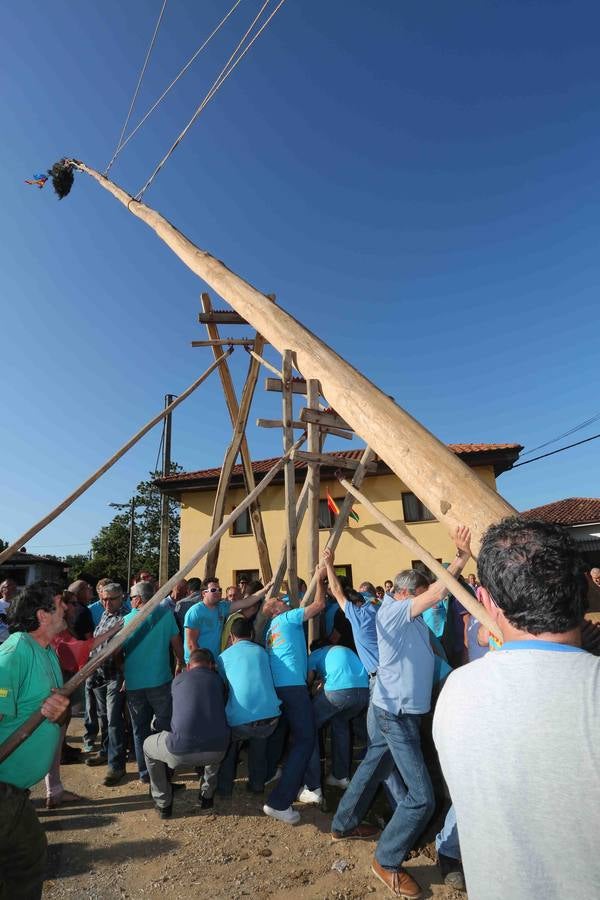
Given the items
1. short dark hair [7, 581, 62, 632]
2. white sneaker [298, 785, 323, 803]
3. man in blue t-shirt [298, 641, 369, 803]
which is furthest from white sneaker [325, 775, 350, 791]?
short dark hair [7, 581, 62, 632]

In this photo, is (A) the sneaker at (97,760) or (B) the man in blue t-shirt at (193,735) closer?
(B) the man in blue t-shirt at (193,735)

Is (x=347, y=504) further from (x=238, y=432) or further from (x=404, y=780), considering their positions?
(x=404, y=780)

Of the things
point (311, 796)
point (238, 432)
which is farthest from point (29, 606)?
point (238, 432)

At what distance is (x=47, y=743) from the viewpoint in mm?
2598

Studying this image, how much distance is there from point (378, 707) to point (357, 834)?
3.82 feet

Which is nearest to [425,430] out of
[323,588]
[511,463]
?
[323,588]

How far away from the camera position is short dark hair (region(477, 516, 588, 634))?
1.13 metres

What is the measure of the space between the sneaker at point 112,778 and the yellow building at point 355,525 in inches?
421

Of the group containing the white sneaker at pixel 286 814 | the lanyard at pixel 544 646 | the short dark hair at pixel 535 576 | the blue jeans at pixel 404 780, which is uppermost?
the short dark hair at pixel 535 576

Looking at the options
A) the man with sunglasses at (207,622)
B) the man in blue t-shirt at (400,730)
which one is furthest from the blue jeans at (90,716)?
the man in blue t-shirt at (400,730)

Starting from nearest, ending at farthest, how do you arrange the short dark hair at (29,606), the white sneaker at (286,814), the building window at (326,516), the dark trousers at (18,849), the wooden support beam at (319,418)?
the dark trousers at (18,849) < the short dark hair at (29,606) < the white sneaker at (286,814) < the wooden support beam at (319,418) < the building window at (326,516)

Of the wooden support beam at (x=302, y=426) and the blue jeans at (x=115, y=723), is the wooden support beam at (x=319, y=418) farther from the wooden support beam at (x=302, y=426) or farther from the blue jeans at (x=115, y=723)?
the blue jeans at (x=115, y=723)

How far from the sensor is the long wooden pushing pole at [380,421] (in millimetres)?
2035

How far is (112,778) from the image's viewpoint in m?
4.58
